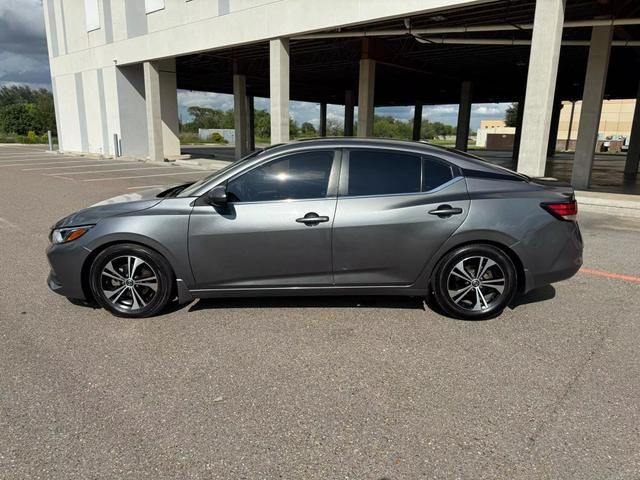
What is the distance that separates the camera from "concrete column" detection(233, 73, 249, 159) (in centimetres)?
2827

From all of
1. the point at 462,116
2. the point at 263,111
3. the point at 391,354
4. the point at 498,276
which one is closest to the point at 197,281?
the point at 391,354

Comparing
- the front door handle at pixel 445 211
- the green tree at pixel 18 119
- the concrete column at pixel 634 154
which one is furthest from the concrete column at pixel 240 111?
the green tree at pixel 18 119

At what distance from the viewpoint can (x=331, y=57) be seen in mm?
23312

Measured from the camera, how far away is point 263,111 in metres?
96.3

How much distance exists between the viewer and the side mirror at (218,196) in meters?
3.66

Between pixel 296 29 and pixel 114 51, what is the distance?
13.8 meters

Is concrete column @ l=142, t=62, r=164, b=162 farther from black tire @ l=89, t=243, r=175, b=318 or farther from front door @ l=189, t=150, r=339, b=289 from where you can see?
front door @ l=189, t=150, r=339, b=289

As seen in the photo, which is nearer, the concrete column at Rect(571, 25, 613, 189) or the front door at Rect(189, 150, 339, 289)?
the front door at Rect(189, 150, 339, 289)

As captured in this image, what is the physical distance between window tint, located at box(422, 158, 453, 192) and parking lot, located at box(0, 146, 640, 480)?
1.19m

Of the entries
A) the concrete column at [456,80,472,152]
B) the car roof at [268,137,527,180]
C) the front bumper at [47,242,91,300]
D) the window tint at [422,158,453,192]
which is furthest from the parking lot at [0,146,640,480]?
the concrete column at [456,80,472,152]

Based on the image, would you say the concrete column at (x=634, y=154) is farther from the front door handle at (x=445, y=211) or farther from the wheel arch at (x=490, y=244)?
the front door handle at (x=445, y=211)

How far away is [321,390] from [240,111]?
28.4 meters

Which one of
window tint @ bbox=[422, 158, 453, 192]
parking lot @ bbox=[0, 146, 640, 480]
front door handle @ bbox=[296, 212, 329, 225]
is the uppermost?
window tint @ bbox=[422, 158, 453, 192]

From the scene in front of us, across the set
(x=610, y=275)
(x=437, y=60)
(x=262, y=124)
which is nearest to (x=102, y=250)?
(x=610, y=275)
